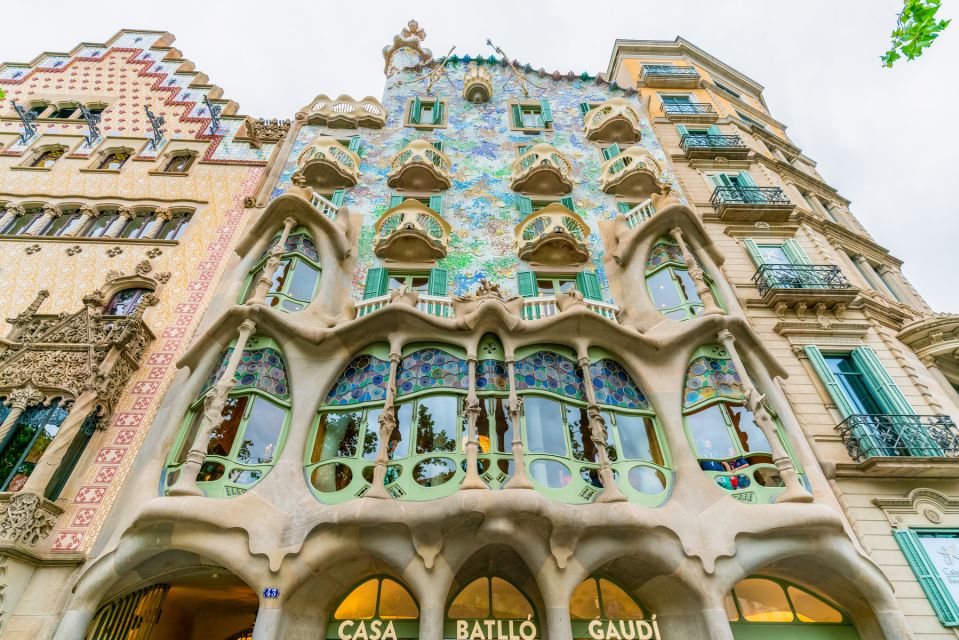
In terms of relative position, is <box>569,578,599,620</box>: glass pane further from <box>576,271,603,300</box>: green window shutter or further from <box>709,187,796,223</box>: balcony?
<box>709,187,796,223</box>: balcony

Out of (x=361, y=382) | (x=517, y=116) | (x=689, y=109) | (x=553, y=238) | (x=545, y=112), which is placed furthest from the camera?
(x=689, y=109)

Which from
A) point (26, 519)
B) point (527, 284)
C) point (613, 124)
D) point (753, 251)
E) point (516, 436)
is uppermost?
point (613, 124)

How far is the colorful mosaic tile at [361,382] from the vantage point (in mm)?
11516

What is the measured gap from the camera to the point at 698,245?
1466cm

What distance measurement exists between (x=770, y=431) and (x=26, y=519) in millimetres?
15741

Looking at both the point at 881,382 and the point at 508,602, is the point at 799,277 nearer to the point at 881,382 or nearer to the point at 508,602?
the point at 881,382

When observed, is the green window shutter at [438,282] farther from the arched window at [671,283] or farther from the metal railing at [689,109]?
the metal railing at [689,109]

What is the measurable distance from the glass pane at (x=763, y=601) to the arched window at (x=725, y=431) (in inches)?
85.9

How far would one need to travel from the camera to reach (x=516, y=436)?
9992 millimetres

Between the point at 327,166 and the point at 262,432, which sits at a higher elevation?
the point at 327,166

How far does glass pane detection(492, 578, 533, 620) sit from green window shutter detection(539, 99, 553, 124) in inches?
741

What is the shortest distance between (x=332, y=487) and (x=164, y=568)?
3786 millimetres

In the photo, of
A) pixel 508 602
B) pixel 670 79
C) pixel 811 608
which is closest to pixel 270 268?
pixel 508 602

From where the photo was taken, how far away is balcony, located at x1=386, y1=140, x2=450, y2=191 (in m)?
17.8
